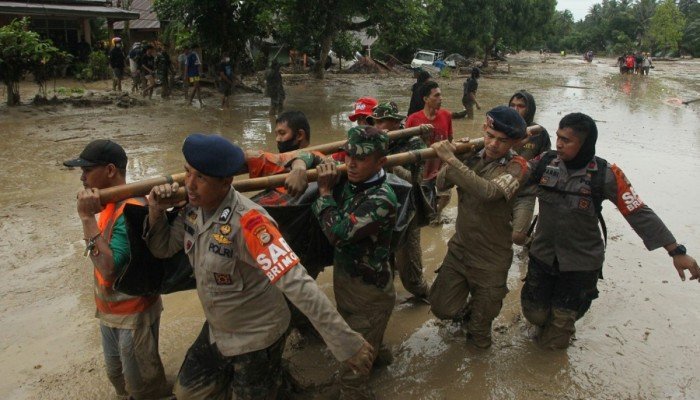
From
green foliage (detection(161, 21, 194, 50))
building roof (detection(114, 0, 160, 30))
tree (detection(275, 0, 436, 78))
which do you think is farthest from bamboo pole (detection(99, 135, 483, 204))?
building roof (detection(114, 0, 160, 30))

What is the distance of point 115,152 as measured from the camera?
2.66 m

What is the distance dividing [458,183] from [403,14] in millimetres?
14513

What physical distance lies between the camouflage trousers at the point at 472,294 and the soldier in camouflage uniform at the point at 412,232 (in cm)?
50

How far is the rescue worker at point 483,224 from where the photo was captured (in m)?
3.10

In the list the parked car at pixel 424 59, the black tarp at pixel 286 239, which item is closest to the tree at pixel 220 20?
the black tarp at pixel 286 239

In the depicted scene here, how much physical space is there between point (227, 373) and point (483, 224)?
1799mm

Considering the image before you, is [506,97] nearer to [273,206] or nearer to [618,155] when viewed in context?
[618,155]

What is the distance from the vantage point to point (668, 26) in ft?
184

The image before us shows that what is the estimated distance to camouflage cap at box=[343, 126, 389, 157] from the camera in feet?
8.60

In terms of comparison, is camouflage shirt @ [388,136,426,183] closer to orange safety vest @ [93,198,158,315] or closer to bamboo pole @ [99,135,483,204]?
bamboo pole @ [99,135,483,204]

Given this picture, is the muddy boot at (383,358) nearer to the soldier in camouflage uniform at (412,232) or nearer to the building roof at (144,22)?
the soldier in camouflage uniform at (412,232)

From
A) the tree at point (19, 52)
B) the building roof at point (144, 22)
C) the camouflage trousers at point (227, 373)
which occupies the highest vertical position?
the building roof at point (144, 22)

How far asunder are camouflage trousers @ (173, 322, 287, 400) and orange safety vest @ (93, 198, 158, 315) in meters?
0.40

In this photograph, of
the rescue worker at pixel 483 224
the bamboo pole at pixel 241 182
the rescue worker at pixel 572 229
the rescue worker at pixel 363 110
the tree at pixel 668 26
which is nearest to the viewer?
the bamboo pole at pixel 241 182
